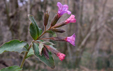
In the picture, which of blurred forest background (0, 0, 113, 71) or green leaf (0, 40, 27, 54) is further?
blurred forest background (0, 0, 113, 71)

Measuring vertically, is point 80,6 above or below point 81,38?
above

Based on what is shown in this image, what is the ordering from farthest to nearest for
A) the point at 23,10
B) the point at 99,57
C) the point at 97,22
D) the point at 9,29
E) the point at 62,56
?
1. the point at 99,57
2. the point at 97,22
3. the point at 23,10
4. the point at 9,29
5. the point at 62,56

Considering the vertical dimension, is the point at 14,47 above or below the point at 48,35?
above

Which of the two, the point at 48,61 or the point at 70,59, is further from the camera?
the point at 70,59

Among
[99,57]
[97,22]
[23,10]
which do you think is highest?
[23,10]

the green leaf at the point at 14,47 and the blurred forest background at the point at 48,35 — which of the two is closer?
the green leaf at the point at 14,47

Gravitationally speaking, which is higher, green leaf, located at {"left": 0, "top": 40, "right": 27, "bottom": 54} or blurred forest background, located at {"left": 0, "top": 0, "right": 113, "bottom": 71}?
green leaf, located at {"left": 0, "top": 40, "right": 27, "bottom": 54}

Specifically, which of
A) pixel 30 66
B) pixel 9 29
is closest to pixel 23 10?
pixel 9 29

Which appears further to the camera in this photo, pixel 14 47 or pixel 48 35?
pixel 48 35

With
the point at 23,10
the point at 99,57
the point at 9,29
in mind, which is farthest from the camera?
the point at 99,57

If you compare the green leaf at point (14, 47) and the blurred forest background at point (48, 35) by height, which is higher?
the green leaf at point (14, 47)

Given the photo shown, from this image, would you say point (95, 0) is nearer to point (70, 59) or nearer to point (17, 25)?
point (70, 59)
